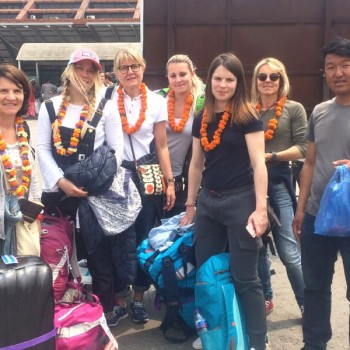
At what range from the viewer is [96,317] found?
2748 millimetres

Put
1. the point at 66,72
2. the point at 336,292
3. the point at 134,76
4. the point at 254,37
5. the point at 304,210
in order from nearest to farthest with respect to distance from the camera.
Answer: the point at 304,210 < the point at 66,72 < the point at 134,76 < the point at 336,292 < the point at 254,37

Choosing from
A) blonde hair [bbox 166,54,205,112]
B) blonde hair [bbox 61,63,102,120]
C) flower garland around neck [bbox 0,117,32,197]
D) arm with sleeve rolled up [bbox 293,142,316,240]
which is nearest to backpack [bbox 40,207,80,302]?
flower garland around neck [bbox 0,117,32,197]

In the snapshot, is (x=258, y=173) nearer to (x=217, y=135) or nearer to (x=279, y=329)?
(x=217, y=135)

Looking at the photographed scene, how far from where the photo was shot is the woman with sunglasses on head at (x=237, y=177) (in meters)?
2.81

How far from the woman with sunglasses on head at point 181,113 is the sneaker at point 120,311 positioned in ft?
2.55

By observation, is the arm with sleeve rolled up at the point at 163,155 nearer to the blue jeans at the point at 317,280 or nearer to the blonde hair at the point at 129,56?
the blonde hair at the point at 129,56

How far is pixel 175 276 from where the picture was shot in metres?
3.21

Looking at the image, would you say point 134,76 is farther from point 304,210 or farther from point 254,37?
point 254,37

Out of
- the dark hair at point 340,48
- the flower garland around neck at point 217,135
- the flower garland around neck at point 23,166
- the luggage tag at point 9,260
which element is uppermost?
the dark hair at point 340,48

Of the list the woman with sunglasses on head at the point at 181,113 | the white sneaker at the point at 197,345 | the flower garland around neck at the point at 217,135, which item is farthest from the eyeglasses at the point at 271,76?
the white sneaker at the point at 197,345

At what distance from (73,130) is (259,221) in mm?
1320

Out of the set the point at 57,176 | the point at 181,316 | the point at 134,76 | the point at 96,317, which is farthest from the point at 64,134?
the point at 181,316

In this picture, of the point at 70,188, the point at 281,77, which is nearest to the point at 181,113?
the point at 281,77

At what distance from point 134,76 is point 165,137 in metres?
0.50
